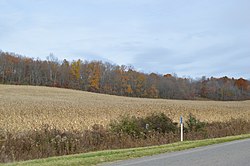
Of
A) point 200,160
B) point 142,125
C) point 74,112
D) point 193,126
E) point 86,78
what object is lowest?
point 200,160

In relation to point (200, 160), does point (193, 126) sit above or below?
above

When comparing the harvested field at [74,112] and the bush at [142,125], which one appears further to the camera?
the harvested field at [74,112]

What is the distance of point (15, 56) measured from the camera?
111 meters

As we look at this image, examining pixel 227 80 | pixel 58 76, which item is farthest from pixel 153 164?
pixel 227 80

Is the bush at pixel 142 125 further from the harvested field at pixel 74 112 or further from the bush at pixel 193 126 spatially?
the harvested field at pixel 74 112

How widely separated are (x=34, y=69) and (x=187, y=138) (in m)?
96.2

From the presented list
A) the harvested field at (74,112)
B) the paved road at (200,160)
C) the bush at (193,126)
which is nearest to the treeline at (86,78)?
the harvested field at (74,112)

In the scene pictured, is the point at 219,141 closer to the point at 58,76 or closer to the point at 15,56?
the point at 58,76

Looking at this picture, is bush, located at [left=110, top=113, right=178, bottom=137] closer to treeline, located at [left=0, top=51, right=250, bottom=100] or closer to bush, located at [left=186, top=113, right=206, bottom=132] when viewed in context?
bush, located at [left=186, top=113, right=206, bottom=132]

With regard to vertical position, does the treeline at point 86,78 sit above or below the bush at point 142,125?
above

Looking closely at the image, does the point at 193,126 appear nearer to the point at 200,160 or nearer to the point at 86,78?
the point at 200,160

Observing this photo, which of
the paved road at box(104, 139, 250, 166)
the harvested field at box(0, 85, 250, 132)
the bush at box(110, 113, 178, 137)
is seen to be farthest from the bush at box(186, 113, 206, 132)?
the paved road at box(104, 139, 250, 166)

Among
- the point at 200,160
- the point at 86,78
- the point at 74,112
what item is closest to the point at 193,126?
the point at 200,160

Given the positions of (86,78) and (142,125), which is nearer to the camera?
(142,125)
